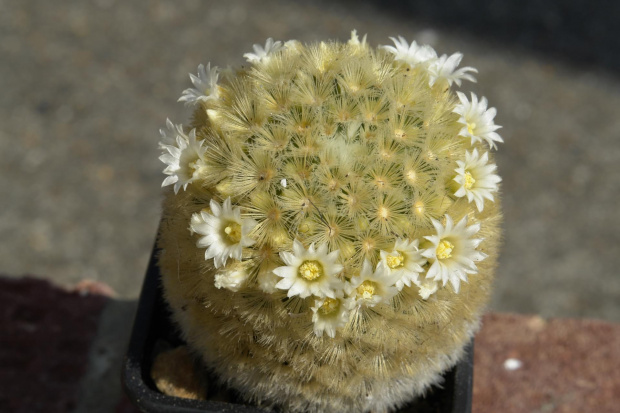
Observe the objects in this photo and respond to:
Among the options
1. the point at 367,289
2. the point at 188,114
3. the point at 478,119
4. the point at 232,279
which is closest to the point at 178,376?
the point at 232,279

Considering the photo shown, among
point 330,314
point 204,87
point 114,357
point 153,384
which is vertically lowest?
point 114,357

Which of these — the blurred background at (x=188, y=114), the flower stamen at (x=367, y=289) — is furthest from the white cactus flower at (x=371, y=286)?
the blurred background at (x=188, y=114)

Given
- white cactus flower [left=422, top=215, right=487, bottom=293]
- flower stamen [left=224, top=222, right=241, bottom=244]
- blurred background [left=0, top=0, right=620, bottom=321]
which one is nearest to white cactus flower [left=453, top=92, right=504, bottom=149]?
white cactus flower [left=422, top=215, right=487, bottom=293]

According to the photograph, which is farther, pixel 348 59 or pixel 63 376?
pixel 63 376

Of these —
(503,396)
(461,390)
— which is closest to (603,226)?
(503,396)

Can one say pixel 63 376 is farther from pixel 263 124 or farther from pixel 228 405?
pixel 263 124

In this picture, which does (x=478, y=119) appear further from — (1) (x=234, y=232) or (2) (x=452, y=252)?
(1) (x=234, y=232)
